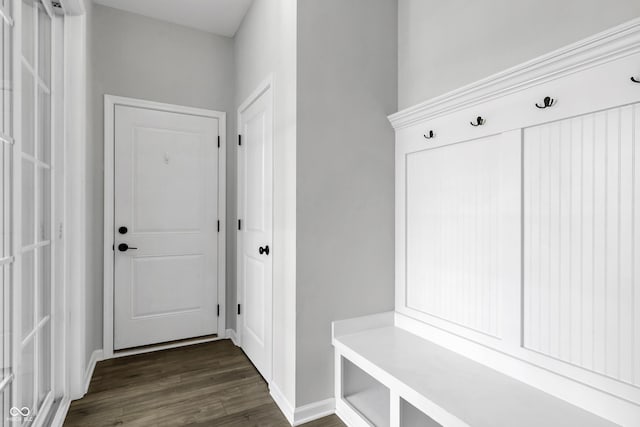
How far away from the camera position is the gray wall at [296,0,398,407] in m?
1.83

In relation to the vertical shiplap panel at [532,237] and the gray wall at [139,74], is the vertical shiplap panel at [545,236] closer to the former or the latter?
the vertical shiplap panel at [532,237]

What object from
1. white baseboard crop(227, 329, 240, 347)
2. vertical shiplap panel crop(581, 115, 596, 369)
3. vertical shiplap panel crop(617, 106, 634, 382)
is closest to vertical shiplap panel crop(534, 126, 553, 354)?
vertical shiplap panel crop(581, 115, 596, 369)

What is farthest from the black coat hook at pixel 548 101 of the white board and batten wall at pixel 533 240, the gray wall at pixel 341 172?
the gray wall at pixel 341 172

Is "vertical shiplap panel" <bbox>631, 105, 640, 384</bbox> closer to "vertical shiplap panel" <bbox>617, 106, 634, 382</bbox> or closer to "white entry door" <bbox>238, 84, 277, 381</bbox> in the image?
"vertical shiplap panel" <bbox>617, 106, 634, 382</bbox>

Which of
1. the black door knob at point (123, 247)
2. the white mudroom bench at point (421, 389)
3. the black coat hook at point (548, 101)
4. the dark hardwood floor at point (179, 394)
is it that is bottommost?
the dark hardwood floor at point (179, 394)

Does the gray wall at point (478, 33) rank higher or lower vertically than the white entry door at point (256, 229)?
higher

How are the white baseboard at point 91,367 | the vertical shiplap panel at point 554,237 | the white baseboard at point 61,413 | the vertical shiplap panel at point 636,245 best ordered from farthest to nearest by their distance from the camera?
the white baseboard at point 91,367 < the white baseboard at point 61,413 < the vertical shiplap panel at point 554,237 < the vertical shiplap panel at point 636,245

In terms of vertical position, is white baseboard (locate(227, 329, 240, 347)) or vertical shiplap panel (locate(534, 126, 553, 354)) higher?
vertical shiplap panel (locate(534, 126, 553, 354))

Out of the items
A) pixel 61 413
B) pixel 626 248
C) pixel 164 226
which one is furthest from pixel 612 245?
pixel 164 226

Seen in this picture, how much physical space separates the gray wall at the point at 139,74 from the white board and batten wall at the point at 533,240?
1885 mm

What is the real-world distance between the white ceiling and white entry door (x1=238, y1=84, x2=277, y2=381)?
78cm

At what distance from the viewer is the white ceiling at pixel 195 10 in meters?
2.59

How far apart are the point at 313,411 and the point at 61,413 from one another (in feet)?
4.55

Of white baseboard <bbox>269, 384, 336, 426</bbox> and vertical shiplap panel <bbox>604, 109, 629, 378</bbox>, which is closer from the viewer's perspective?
vertical shiplap panel <bbox>604, 109, 629, 378</bbox>
